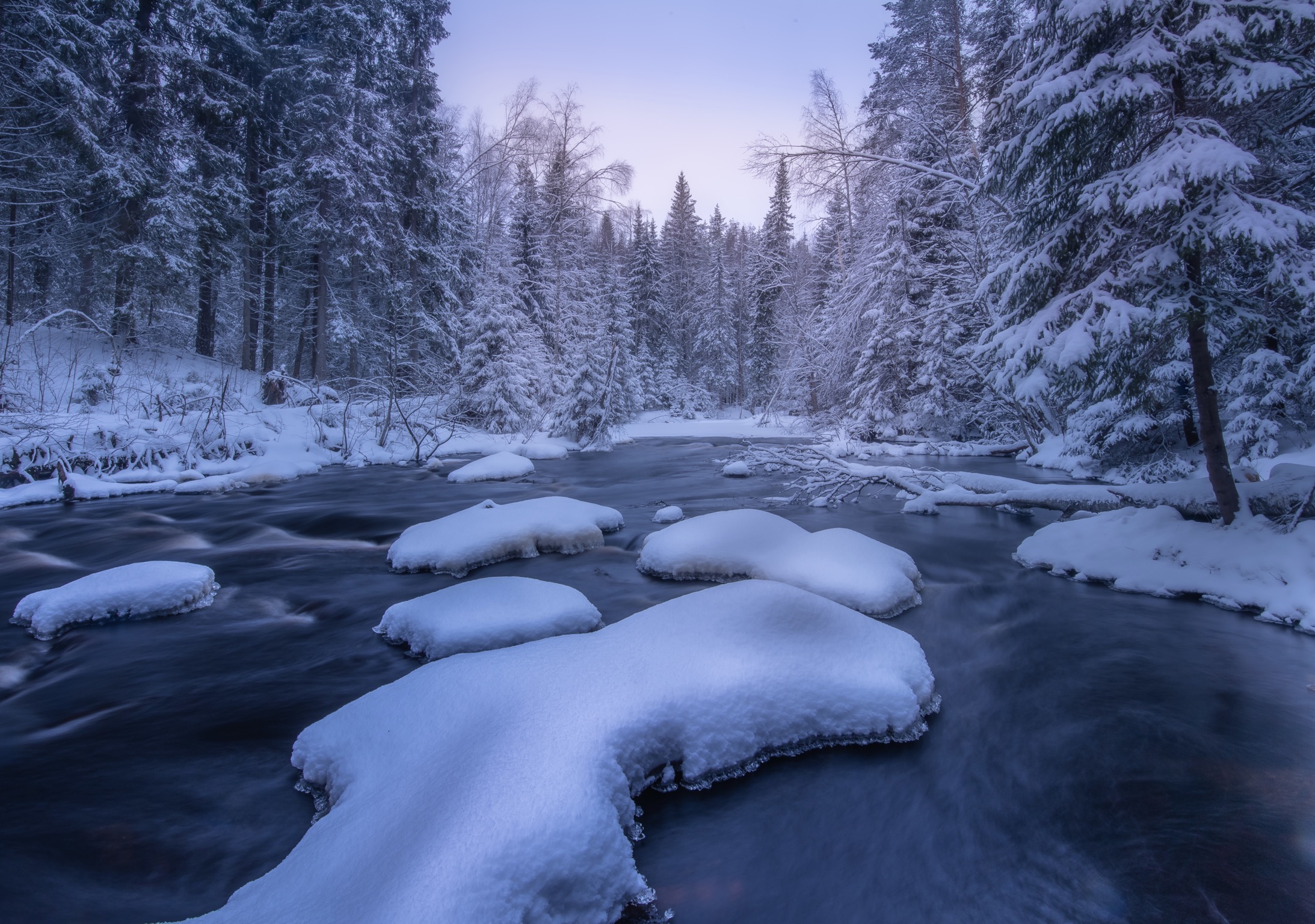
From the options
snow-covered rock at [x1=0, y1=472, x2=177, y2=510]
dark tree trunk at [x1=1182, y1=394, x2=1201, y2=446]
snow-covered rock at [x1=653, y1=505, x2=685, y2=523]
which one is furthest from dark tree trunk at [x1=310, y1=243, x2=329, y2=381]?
dark tree trunk at [x1=1182, y1=394, x2=1201, y2=446]

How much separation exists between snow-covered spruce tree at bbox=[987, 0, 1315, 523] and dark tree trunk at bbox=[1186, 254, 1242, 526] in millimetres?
15

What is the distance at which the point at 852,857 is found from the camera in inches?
101

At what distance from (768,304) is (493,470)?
24276 mm

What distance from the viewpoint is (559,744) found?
2461mm

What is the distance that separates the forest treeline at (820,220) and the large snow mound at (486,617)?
4.67 m

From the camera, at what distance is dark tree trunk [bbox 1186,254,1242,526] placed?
16.5 feet

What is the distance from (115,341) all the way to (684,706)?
63.5ft

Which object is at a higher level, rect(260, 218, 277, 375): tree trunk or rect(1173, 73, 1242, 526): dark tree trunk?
rect(260, 218, 277, 375): tree trunk

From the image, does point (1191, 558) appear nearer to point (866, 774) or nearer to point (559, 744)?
point (866, 774)

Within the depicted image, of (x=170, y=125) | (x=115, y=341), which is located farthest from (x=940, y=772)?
(x=170, y=125)

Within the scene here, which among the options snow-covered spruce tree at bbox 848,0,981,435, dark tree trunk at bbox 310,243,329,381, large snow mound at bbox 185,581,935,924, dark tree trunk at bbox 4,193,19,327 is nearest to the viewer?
large snow mound at bbox 185,581,935,924

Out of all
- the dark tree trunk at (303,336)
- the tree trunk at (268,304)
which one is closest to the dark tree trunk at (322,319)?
the dark tree trunk at (303,336)

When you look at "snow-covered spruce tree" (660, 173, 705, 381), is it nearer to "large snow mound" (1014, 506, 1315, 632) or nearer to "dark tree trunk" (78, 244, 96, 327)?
"dark tree trunk" (78, 244, 96, 327)

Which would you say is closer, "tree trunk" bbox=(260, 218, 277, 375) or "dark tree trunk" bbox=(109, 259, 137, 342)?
"dark tree trunk" bbox=(109, 259, 137, 342)
